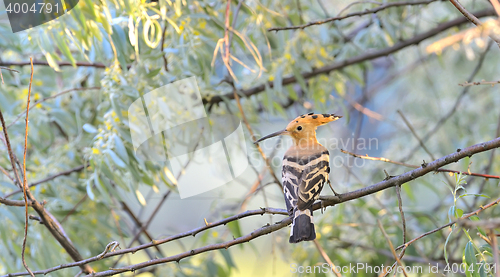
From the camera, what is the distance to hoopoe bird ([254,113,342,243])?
5.02 ft

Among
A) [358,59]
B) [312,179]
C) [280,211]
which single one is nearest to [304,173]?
[312,179]

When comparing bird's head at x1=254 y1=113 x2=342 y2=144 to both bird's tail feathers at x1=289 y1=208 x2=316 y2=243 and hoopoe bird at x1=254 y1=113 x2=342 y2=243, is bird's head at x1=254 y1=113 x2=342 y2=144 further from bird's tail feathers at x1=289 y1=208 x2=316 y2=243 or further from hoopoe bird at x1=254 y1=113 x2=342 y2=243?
bird's tail feathers at x1=289 y1=208 x2=316 y2=243

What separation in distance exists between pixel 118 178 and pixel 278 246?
1456 mm

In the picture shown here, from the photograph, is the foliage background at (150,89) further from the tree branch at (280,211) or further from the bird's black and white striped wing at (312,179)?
the bird's black and white striped wing at (312,179)

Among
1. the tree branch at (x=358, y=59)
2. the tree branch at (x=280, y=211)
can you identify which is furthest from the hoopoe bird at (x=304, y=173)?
the tree branch at (x=358, y=59)

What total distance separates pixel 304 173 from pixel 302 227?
264 mm

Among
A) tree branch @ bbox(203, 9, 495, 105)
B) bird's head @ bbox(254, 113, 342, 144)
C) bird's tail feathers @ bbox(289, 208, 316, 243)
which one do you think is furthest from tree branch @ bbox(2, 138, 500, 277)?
tree branch @ bbox(203, 9, 495, 105)

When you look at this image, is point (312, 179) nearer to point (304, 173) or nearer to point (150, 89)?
point (304, 173)

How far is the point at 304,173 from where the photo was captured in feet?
5.63

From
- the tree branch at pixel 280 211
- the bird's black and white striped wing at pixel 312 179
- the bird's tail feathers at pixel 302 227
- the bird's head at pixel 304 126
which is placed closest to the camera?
the tree branch at pixel 280 211

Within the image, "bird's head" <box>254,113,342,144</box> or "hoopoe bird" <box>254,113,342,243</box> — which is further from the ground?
"bird's head" <box>254,113,342,144</box>

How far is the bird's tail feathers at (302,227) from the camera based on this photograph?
4.87 ft

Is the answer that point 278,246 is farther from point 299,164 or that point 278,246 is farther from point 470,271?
point 470,271

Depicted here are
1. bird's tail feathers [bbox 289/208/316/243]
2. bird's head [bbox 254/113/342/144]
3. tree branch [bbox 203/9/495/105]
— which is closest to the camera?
bird's tail feathers [bbox 289/208/316/243]
